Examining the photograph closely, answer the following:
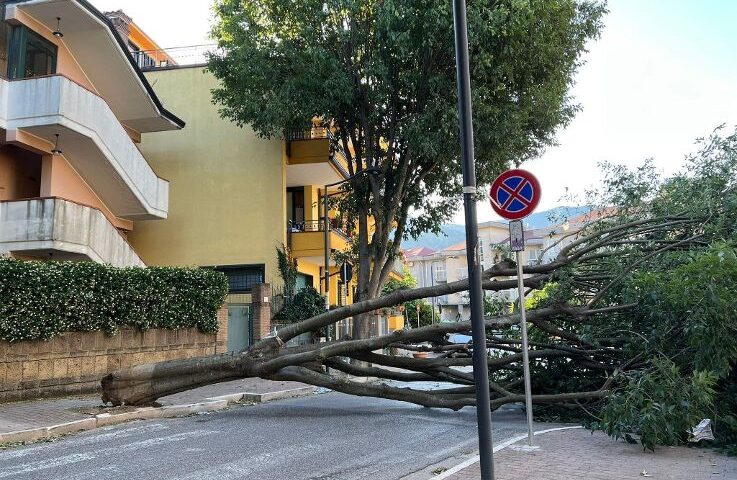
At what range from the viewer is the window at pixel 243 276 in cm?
2347

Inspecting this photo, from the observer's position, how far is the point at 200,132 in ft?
80.2

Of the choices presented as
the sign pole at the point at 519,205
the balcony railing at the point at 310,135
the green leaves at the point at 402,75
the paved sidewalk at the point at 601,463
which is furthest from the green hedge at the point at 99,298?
the sign pole at the point at 519,205

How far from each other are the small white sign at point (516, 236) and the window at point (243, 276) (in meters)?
16.8

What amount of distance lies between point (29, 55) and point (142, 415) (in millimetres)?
11626

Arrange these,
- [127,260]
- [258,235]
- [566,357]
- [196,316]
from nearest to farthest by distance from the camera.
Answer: [566,357] → [196,316] → [127,260] → [258,235]

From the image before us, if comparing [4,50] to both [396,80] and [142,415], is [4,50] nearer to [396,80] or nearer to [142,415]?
[396,80]

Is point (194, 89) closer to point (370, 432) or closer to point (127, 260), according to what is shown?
point (127, 260)

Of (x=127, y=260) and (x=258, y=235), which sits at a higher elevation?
(x=258, y=235)

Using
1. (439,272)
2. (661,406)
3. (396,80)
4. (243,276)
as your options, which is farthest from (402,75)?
(439,272)

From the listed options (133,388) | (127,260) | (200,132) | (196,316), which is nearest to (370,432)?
(133,388)

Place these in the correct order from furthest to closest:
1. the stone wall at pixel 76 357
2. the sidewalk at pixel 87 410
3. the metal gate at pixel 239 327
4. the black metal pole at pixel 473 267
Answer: the metal gate at pixel 239 327 < the stone wall at pixel 76 357 < the sidewalk at pixel 87 410 < the black metal pole at pixel 473 267

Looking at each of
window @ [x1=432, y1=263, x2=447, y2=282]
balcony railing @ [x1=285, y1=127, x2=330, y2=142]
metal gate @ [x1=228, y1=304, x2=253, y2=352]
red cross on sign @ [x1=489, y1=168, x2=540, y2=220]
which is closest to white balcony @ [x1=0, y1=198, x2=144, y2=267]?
metal gate @ [x1=228, y1=304, x2=253, y2=352]

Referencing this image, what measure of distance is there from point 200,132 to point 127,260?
7.72 meters

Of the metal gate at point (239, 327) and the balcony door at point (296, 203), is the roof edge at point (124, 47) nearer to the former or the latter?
the balcony door at point (296, 203)
